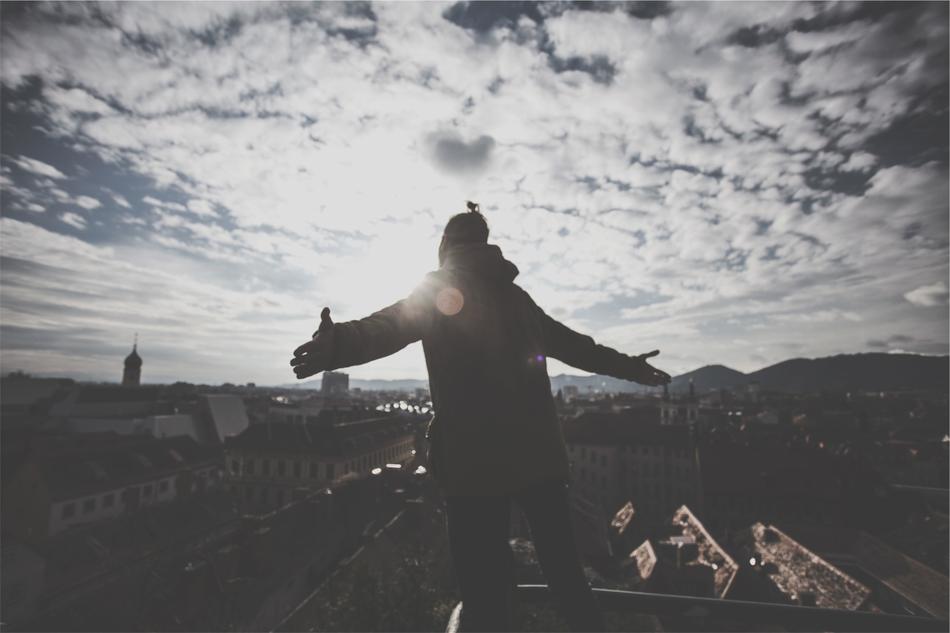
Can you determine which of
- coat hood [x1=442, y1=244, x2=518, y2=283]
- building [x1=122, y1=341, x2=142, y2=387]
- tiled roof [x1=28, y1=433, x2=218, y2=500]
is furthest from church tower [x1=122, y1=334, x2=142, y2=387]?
coat hood [x1=442, y1=244, x2=518, y2=283]

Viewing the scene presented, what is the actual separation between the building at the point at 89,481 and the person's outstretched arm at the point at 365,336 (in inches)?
1836

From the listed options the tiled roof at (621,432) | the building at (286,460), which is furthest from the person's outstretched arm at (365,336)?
the tiled roof at (621,432)

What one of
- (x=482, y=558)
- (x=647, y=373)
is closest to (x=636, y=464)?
(x=647, y=373)

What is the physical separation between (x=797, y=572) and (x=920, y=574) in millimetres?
6513

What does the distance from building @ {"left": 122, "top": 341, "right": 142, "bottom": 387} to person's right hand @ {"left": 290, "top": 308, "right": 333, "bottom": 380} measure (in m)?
111

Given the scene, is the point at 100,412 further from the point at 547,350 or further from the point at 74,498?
the point at 547,350

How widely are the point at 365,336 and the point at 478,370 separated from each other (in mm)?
721

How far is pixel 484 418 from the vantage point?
2.59 m

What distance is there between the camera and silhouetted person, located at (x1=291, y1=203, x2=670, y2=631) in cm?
234

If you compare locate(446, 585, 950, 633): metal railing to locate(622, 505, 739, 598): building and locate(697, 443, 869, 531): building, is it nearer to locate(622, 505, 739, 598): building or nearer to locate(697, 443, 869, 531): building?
locate(622, 505, 739, 598): building

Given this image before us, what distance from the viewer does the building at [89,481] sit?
35375 mm

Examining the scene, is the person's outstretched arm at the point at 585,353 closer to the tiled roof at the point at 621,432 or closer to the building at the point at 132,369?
the tiled roof at the point at 621,432

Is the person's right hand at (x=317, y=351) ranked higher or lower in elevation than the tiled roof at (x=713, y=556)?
higher

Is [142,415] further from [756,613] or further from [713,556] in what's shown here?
[756,613]
